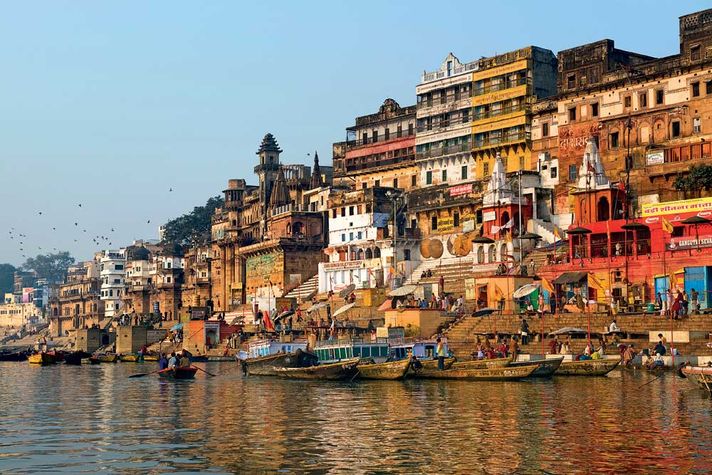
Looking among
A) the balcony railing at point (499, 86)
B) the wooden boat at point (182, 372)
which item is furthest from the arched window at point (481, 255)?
the wooden boat at point (182, 372)

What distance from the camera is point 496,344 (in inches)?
2041

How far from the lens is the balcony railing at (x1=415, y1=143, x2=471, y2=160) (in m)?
77.1

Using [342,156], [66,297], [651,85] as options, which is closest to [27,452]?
[651,85]

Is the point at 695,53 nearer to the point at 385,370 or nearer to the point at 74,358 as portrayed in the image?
the point at 385,370

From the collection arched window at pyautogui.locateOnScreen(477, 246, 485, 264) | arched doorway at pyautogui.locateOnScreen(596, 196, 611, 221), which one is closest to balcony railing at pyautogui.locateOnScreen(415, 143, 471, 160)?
arched window at pyautogui.locateOnScreen(477, 246, 485, 264)

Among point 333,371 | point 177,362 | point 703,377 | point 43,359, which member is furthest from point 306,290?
point 703,377

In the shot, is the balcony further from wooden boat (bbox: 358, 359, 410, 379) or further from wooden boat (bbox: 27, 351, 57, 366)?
wooden boat (bbox: 27, 351, 57, 366)

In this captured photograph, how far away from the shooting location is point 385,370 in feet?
146

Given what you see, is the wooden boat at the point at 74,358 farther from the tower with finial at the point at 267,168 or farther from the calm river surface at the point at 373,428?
the calm river surface at the point at 373,428

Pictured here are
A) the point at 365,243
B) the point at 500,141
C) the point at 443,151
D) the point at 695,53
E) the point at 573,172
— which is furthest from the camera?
the point at 365,243

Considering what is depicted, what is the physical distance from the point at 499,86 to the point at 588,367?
34857 mm

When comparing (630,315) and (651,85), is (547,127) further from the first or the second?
(630,315)

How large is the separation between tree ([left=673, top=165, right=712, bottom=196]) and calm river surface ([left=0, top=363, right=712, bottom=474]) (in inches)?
729

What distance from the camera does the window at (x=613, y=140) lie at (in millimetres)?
66188
